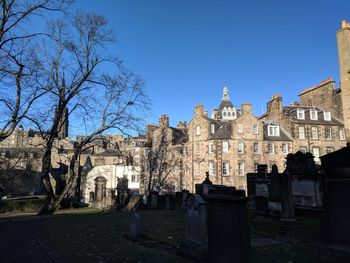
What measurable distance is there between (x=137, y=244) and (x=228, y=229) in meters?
4.47

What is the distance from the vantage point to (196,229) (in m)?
8.57

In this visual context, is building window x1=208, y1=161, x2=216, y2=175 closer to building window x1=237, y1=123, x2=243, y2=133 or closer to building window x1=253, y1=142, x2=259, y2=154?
building window x1=237, y1=123, x2=243, y2=133

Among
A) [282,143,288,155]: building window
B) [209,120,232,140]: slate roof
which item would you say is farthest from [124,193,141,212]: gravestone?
[282,143,288,155]: building window

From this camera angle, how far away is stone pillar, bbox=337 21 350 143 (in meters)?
24.5

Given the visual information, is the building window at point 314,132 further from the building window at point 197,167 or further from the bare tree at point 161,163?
the bare tree at point 161,163

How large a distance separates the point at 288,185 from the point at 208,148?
31.0m

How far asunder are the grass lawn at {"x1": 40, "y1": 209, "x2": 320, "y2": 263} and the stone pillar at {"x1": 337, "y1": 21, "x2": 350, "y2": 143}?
46.5 ft

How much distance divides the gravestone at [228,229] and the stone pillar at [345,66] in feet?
70.7

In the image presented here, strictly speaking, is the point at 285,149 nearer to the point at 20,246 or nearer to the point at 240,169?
the point at 240,169

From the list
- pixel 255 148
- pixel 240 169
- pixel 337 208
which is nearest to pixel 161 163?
pixel 240 169

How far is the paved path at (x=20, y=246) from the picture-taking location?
8.12m

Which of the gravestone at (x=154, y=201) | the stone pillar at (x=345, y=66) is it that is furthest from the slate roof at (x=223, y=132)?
the gravestone at (x=154, y=201)

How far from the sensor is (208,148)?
43.2m

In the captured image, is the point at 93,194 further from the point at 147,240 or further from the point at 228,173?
the point at 147,240
